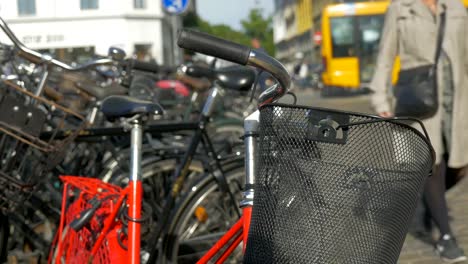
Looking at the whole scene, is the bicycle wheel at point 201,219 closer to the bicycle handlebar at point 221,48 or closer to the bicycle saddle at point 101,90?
the bicycle saddle at point 101,90

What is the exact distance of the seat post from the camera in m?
2.86

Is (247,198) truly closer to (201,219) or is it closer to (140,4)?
(201,219)

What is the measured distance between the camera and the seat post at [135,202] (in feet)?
9.39

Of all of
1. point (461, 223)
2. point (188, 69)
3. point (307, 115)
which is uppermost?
point (307, 115)

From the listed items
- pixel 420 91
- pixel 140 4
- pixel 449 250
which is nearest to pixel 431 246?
pixel 449 250

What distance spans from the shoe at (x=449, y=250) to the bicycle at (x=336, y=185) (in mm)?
2923

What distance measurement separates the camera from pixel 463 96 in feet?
15.0

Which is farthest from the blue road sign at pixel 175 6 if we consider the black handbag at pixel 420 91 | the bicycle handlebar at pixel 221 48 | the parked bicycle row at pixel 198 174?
the bicycle handlebar at pixel 221 48

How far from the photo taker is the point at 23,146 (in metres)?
3.74

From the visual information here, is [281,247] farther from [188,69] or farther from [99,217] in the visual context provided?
[188,69]

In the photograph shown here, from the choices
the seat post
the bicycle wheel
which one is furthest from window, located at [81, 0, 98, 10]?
the seat post

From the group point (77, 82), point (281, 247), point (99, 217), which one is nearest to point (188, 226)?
point (99, 217)

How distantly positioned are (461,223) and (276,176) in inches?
168

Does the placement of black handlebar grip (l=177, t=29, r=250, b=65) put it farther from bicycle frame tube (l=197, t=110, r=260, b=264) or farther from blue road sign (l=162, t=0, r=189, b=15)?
blue road sign (l=162, t=0, r=189, b=15)
